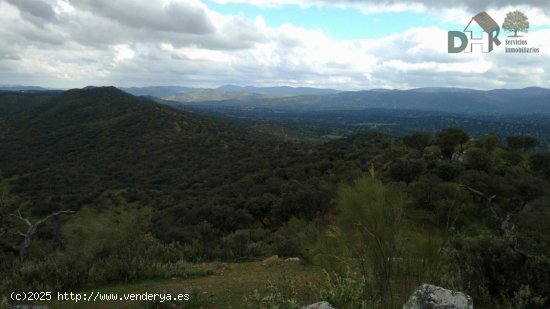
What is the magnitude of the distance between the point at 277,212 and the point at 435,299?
18.9 m

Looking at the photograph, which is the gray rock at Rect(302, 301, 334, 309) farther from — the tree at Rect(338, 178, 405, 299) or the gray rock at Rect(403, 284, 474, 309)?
the gray rock at Rect(403, 284, 474, 309)

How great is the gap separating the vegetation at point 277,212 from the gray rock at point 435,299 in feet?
1.07

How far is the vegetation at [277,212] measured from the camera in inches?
173

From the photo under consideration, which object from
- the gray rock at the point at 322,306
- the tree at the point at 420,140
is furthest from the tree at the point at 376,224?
the tree at the point at 420,140

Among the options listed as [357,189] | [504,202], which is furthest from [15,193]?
[357,189]

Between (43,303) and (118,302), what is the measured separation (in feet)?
3.86

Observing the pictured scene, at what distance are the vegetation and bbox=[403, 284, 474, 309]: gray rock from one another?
0.33m

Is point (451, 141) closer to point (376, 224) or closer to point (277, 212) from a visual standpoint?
point (277, 212)

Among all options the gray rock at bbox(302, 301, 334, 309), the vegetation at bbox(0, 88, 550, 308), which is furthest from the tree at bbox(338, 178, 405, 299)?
the gray rock at bbox(302, 301, 334, 309)

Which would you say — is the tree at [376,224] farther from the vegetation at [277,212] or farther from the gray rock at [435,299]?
the gray rock at [435,299]

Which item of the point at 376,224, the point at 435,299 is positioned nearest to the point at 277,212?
the point at 376,224

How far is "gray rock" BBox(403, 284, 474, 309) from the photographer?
3.66 meters

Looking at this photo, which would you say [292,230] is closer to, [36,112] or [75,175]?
[75,175]

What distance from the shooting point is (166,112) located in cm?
8331
